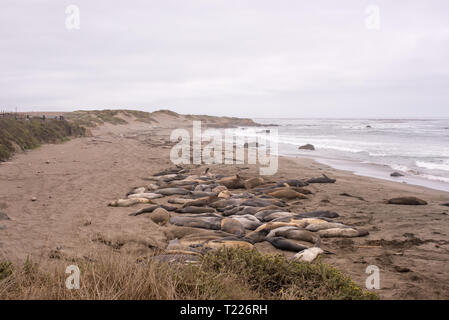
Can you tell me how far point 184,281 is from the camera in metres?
3.15

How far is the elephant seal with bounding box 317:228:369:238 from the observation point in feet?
20.7

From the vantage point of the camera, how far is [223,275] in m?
3.47

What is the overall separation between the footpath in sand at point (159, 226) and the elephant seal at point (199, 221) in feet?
0.85

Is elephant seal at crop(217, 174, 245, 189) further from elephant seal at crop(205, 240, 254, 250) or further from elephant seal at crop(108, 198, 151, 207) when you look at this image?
elephant seal at crop(205, 240, 254, 250)

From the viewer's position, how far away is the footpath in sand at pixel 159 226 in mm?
4812

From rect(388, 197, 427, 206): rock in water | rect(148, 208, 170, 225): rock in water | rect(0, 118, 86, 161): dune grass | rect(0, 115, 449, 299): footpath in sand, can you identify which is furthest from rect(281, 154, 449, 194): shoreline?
rect(0, 118, 86, 161): dune grass

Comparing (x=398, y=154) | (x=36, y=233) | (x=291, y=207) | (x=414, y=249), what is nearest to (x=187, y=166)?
(x=291, y=207)

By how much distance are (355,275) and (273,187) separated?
5.68m

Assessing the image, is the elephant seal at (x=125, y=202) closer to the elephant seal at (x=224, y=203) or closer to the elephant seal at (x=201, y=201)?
the elephant seal at (x=201, y=201)

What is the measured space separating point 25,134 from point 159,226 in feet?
55.7

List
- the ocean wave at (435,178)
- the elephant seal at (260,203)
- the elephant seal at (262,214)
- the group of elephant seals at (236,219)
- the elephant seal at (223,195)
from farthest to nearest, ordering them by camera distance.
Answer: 1. the ocean wave at (435,178)
2. the elephant seal at (223,195)
3. the elephant seal at (260,203)
4. the elephant seal at (262,214)
5. the group of elephant seals at (236,219)

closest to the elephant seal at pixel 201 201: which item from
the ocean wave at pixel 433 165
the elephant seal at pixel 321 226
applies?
the elephant seal at pixel 321 226

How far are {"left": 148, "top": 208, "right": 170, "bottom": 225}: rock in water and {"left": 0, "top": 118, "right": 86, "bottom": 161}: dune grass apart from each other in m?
10.9
